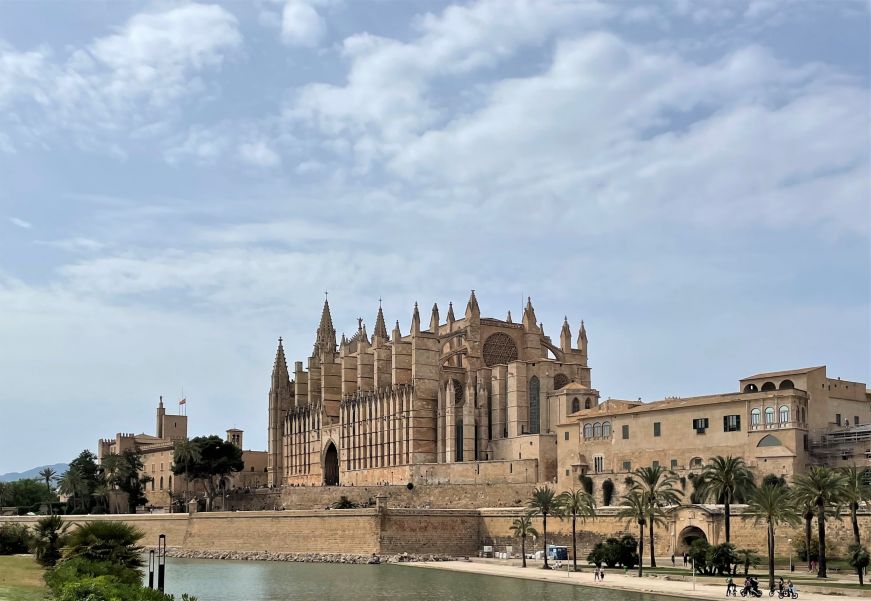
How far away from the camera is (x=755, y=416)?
180ft

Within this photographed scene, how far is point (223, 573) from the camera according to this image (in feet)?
186

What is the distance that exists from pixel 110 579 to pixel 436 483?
46061mm

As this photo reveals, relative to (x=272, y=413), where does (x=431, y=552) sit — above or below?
below

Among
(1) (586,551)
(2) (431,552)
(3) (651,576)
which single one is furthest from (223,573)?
(3) (651,576)

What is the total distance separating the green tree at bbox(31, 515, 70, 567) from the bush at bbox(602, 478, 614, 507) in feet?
96.5

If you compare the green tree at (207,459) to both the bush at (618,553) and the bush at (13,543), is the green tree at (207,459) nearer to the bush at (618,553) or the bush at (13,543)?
the bush at (13,543)

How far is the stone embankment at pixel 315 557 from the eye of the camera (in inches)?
2372

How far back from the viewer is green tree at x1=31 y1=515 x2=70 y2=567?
38.8m

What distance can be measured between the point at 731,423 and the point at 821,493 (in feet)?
52.3

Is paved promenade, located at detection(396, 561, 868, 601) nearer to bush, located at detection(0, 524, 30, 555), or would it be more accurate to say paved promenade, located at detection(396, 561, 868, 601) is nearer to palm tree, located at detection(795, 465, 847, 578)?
palm tree, located at detection(795, 465, 847, 578)

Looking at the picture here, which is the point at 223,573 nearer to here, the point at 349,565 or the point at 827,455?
the point at 349,565

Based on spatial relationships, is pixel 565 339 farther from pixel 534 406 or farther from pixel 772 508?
pixel 772 508

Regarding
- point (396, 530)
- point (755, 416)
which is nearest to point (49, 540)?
point (396, 530)

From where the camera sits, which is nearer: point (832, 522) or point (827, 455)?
point (832, 522)
